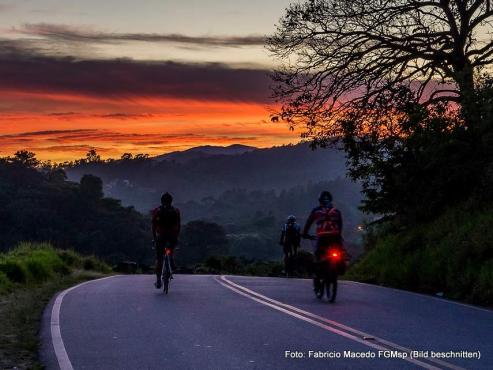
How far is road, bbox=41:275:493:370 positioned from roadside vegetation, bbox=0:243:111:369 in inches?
10.7

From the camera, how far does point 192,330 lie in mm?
10984

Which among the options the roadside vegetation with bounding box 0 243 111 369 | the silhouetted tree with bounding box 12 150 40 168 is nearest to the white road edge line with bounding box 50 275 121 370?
the roadside vegetation with bounding box 0 243 111 369

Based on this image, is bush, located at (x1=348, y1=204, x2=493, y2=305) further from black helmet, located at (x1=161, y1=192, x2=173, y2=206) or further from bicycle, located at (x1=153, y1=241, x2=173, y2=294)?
black helmet, located at (x1=161, y1=192, x2=173, y2=206)

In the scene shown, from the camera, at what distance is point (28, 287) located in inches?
774

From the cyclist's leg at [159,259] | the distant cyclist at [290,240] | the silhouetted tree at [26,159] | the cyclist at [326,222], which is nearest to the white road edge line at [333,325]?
the cyclist at [326,222]

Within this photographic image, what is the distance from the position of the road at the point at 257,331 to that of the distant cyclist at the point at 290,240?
8607 mm

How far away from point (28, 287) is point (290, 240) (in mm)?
9181

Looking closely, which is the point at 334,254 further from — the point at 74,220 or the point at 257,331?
the point at 74,220

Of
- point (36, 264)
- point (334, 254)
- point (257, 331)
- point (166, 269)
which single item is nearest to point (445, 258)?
point (334, 254)

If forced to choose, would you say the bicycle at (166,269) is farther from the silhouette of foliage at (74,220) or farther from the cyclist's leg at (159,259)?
the silhouette of foliage at (74,220)

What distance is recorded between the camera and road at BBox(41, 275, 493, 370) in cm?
→ 866

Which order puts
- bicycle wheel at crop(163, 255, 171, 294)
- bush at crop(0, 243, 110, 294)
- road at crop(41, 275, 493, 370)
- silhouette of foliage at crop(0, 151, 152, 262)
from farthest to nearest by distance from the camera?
silhouette of foliage at crop(0, 151, 152, 262) → bush at crop(0, 243, 110, 294) → bicycle wheel at crop(163, 255, 171, 294) → road at crop(41, 275, 493, 370)

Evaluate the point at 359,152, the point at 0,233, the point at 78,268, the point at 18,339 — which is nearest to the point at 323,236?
the point at 18,339

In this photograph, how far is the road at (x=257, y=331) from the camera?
28.4ft
